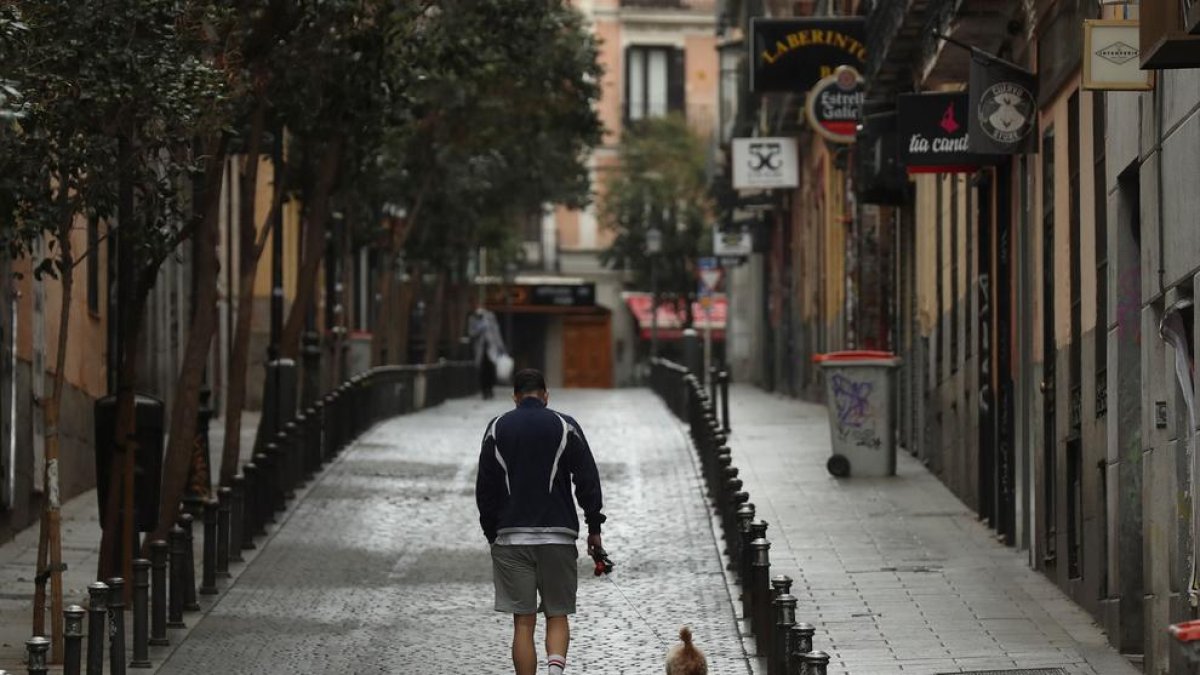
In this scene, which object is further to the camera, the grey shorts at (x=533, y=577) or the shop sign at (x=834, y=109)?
the shop sign at (x=834, y=109)

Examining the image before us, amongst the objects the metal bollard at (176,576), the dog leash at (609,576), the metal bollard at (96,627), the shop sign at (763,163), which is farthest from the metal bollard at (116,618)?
the shop sign at (763,163)

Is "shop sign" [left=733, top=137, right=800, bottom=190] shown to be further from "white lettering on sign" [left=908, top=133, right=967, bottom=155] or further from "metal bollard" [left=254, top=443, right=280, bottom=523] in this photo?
"white lettering on sign" [left=908, top=133, right=967, bottom=155]

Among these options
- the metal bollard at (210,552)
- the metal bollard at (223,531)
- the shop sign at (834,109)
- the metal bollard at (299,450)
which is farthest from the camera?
the shop sign at (834,109)

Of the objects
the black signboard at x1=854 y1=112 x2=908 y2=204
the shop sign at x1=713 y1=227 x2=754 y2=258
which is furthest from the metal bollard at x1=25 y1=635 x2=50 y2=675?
the shop sign at x1=713 y1=227 x2=754 y2=258

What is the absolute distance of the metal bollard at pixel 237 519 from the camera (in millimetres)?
20077

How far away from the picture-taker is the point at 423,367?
4281 cm

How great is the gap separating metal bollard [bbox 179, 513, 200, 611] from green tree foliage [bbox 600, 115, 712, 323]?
174 feet

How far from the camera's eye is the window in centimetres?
7819

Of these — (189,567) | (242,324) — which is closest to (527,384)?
(189,567)

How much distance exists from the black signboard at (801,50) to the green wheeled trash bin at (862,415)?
17.5 feet

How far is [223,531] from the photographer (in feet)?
64.1

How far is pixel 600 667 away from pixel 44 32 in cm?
472

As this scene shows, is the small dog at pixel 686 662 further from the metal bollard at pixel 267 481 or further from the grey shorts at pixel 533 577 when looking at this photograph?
the metal bollard at pixel 267 481

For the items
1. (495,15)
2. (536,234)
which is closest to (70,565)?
(495,15)
